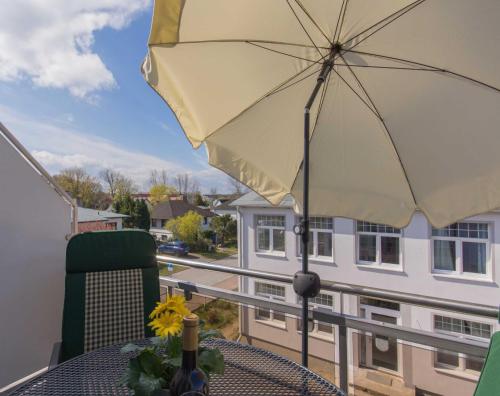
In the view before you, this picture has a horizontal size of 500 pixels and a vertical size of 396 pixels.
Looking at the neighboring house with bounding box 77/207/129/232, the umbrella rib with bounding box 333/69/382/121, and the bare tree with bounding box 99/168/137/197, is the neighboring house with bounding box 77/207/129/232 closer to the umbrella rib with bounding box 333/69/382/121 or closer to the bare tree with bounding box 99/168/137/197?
the umbrella rib with bounding box 333/69/382/121

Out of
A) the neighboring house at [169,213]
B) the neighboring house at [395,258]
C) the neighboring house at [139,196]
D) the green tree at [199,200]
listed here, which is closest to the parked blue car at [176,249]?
the neighboring house at [139,196]

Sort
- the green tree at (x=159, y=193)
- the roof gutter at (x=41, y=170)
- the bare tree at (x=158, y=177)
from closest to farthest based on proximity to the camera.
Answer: the roof gutter at (x=41, y=170), the green tree at (x=159, y=193), the bare tree at (x=158, y=177)

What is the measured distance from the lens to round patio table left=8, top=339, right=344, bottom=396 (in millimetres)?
965

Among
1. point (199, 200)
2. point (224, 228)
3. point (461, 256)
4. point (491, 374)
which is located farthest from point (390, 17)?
point (199, 200)

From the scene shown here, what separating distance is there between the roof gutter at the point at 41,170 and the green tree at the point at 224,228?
18308mm

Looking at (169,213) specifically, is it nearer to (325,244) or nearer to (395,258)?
(325,244)

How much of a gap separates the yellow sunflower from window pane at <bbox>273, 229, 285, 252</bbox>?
34.5ft

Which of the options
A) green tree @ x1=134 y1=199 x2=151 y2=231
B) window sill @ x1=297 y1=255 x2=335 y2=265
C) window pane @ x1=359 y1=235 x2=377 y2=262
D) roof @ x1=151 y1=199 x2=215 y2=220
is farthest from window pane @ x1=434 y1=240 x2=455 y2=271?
roof @ x1=151 y1=199 x2=215 y2=220

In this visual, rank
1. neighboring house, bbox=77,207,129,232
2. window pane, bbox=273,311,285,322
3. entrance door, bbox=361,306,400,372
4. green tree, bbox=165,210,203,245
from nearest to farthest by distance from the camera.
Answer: entrance door, bbox=361,306,400,372 < window pane, bbox=273,311,285,322 < neighboring house, bbox=77,207,129,232 < green tree, bbox=165,210,203,245

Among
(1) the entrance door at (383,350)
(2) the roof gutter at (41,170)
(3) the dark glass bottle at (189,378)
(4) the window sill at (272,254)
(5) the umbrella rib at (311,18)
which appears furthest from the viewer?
(4) the window sill at (272,254)

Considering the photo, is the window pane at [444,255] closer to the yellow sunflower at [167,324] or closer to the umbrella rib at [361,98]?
the umbrella rib at [361,98]

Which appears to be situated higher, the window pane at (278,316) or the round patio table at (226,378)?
the round patio table at (226,378)

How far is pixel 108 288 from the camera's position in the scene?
1.63 metres

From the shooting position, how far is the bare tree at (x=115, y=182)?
14.1 metres
